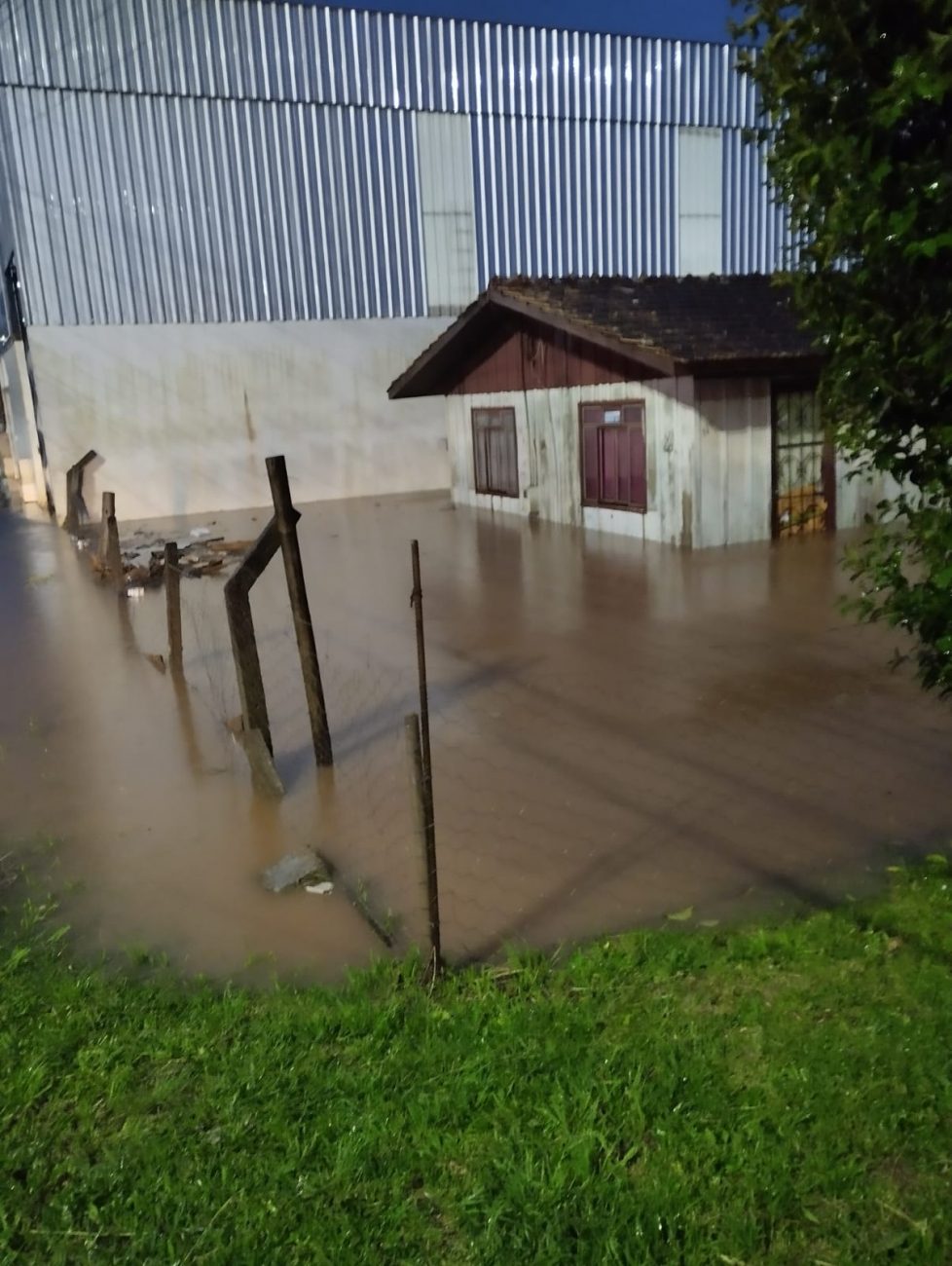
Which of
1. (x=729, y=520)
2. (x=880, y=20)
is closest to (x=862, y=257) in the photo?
(x=880, y=20)

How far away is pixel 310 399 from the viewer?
23281 mm

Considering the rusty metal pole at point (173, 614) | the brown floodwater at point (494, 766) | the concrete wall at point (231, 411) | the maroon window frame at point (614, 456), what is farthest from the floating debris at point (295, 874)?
the concrete wall at point (231, 411)

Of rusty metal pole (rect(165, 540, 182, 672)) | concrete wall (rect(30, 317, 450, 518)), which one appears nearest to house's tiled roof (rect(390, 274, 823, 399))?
concrete wall (rect(30, 317, 450, 518))

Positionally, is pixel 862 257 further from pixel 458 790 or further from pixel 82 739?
pixel 82 739

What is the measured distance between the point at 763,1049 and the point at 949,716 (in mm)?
4022

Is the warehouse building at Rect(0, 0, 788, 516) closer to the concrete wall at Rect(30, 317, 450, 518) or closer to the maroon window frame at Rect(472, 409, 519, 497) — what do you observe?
the concrete wall at Rect(30, 317, 450, 518)

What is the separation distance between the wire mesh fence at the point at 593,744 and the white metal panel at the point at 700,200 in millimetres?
16113

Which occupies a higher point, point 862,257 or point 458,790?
point 862,257

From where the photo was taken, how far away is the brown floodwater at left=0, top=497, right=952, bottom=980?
477 centimetres

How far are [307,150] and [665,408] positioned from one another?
13.2 metres

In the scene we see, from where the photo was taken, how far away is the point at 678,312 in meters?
14.6

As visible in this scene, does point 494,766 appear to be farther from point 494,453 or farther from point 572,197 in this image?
point 572,197

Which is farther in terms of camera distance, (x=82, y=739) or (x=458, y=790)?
(x=82, y=739)

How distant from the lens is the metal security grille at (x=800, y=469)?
13977 millimetres
